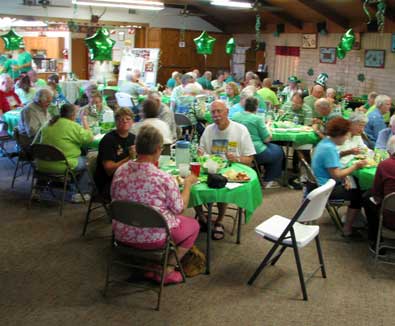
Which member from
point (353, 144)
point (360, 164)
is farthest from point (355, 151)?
point (360, 164)

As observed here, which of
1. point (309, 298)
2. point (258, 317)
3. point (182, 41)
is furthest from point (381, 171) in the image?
point (182, 41)

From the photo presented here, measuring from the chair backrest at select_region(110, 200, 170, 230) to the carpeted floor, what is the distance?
63cm

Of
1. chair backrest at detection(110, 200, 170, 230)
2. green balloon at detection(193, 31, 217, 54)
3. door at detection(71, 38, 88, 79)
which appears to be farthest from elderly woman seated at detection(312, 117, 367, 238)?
door at detection(71, 38, 88, 79)

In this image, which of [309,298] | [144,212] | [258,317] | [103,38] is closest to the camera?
[144,212]

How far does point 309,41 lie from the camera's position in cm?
1205

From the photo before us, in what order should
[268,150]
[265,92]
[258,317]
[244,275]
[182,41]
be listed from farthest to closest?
1. [182,41]
2. [265,92]
3. [268,150]
4. [244,275]
5. [258,317]

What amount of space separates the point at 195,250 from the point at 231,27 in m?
12.2

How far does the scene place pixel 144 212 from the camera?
3.05 metres

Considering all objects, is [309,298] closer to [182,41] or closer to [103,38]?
[103,38]

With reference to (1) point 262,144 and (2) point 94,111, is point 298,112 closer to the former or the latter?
(1) point 262,144

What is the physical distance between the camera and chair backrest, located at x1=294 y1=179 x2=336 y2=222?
3.27 metres

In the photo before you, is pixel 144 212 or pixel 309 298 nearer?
pixel 144 212

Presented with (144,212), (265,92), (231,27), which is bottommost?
(144,212)

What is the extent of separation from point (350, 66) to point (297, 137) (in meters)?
5.36
